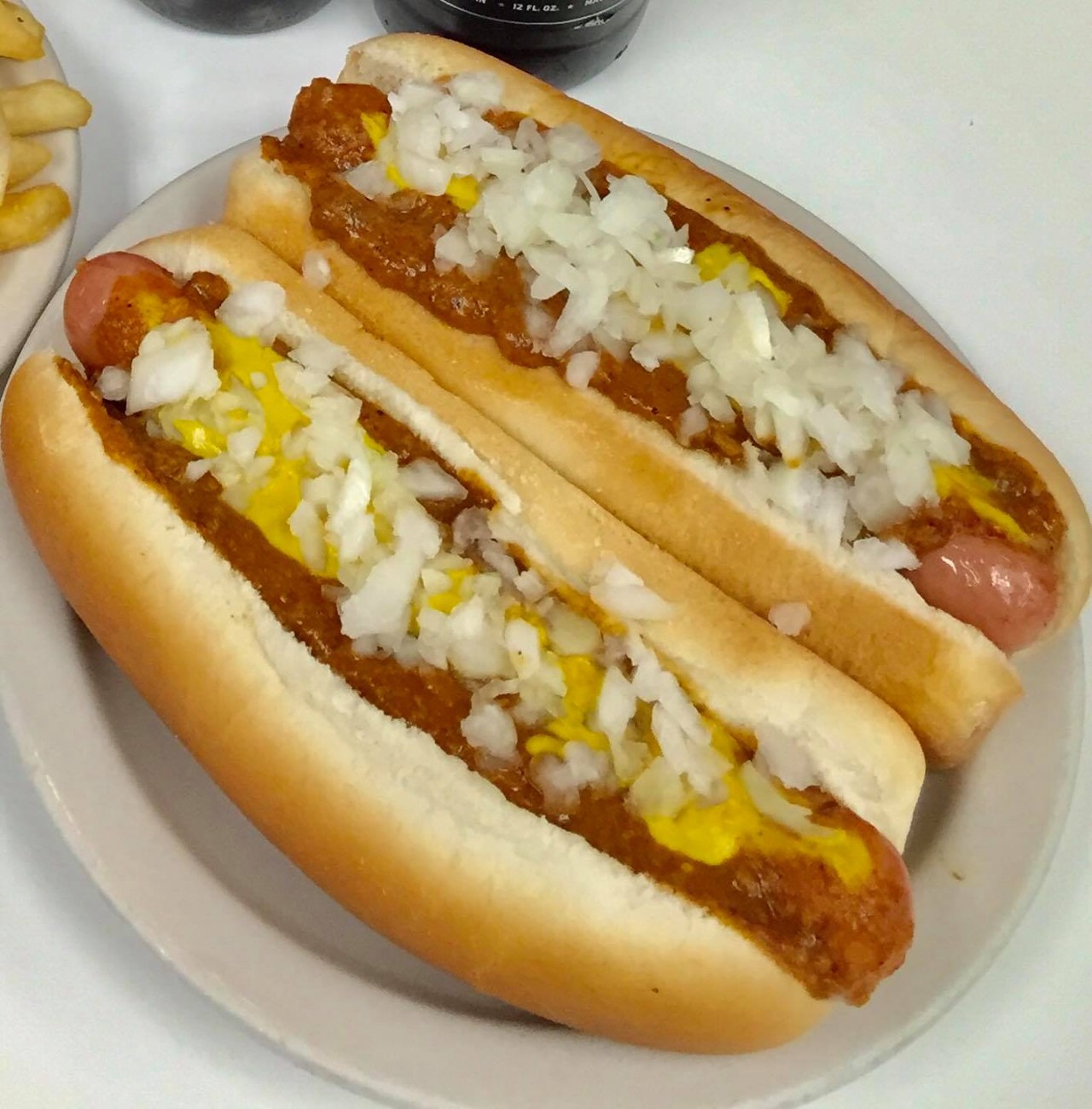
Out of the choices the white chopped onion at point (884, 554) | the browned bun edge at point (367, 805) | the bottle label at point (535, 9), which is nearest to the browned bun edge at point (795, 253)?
the bottle label at point (535, 9)

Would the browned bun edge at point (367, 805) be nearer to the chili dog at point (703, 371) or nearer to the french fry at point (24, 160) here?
the french fry at point (24, 160)

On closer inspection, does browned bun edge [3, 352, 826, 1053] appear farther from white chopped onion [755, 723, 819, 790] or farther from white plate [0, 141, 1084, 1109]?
white chopped onion [755, 723, 819, 790]

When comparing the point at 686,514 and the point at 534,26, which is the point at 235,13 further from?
the point at 686,514

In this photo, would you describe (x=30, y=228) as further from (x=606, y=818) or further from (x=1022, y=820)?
(x=1022, y=820)

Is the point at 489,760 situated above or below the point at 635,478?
below

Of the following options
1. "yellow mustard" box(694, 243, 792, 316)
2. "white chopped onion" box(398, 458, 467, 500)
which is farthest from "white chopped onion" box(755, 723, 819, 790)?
"yellow mustard" box(694, 243, 792, 316)

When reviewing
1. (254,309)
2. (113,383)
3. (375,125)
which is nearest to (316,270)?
(254,309)

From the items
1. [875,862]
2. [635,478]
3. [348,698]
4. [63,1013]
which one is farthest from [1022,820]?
[63,1013]
